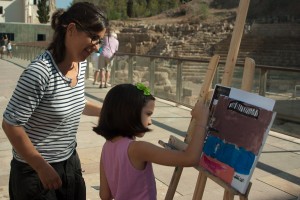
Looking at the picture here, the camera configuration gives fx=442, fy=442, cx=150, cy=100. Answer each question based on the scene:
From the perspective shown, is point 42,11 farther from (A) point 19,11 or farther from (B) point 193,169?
(B) point 193,169

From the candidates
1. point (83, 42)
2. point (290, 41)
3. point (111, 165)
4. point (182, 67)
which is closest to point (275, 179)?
point (111, 165)

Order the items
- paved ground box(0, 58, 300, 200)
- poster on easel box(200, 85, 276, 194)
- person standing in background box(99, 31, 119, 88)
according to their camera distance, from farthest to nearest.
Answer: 1. person standing in background box(99, 31, 119, 88)
2. paved ground box(0, 58, 300, 200)
3. poster on easel box(200, 85, 276, 194)

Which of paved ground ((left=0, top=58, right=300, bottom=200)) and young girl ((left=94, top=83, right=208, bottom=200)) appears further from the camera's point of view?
paved ground ((left=0, top=58, right=300, bottom=200))

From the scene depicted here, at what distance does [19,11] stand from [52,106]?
81533 mm

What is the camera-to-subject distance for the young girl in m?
2.10

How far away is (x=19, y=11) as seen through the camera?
78.9 m

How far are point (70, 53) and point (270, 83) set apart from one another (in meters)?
5.46

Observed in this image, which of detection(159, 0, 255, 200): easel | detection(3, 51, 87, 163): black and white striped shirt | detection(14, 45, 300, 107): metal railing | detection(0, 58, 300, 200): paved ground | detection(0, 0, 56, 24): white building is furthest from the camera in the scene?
detection(0, 0, 56, 24): white building

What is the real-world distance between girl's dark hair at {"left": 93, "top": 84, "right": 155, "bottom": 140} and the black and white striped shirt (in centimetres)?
24

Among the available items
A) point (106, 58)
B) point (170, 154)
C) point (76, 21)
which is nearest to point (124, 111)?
point (170, 154)

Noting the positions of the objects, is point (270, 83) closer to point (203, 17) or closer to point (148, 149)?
point (148, 149)

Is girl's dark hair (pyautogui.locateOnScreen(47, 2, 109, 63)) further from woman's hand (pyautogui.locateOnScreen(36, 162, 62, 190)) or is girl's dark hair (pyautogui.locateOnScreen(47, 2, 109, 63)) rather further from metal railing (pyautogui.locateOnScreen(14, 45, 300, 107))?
metal railing (pyautogui.locateOnScreen(14, 45, 300, 107))

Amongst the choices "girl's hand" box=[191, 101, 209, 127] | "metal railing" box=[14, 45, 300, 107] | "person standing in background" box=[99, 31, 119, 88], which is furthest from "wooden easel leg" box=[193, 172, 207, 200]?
"person standing in background" box=[99, 31, 119, 88]

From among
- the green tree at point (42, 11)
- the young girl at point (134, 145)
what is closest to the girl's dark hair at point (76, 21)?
the young girl at point (134, 145)
